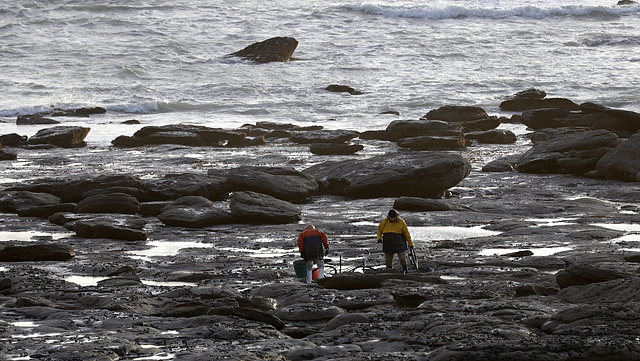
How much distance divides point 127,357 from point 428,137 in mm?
25651

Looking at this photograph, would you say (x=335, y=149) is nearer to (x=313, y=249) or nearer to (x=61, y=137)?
(x=61, y=137)

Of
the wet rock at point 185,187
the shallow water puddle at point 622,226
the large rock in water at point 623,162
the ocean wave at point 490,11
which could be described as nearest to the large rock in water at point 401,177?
the wet rock at point 185,187

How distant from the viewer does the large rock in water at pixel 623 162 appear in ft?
80.6

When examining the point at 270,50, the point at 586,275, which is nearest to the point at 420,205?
the point at 586,275

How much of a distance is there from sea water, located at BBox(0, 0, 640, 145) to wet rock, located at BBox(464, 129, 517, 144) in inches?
242

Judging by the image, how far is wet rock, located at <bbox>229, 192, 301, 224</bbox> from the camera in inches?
770

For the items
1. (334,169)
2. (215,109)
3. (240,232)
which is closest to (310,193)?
(334,169)

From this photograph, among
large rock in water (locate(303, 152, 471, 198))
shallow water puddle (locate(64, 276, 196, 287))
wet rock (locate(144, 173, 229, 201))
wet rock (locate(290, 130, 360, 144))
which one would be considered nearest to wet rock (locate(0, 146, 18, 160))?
wet rock (locate(144, 173, 229, 201))

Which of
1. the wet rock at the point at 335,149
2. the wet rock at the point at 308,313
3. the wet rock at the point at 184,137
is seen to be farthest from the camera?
the wet rock at the point at 184,137

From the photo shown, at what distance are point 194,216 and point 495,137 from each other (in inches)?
793

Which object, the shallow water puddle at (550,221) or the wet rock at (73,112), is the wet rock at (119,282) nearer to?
the shallow water puddle at (550,221)

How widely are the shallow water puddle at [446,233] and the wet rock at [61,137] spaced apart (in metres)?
21.7

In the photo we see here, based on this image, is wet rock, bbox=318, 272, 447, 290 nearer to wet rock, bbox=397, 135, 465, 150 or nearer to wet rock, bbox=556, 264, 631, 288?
wet rock, bbox=556, 264, 631, 288

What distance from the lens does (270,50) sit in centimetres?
6109
